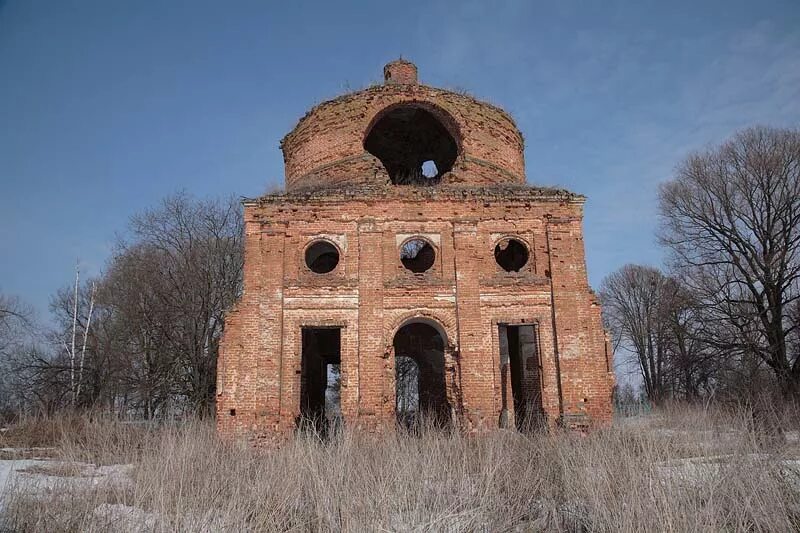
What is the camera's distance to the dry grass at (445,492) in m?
4.71

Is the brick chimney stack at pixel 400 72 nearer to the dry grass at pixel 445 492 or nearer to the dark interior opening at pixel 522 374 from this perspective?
the dark interior opening at pixel 522 374

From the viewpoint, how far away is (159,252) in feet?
78.4

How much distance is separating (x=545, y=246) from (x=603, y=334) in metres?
2.30

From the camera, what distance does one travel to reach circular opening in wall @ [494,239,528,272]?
14078mm

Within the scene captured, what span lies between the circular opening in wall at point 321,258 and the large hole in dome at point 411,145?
3.03m

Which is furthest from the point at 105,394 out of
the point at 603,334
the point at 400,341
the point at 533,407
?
→ the point at 603,334

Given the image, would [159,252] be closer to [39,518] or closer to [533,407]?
[533,407]

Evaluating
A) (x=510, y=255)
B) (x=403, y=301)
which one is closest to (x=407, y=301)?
(x=403, y=301)

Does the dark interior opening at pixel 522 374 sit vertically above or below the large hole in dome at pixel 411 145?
below

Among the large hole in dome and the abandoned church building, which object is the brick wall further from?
the large hole in dome

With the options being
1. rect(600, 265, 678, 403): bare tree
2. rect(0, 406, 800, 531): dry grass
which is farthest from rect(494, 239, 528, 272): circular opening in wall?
rect(600, 265, 678, 403): bare tree

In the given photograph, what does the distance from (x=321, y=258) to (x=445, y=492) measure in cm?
1066

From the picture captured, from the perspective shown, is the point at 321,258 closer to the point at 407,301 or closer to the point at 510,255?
the point at 407,301

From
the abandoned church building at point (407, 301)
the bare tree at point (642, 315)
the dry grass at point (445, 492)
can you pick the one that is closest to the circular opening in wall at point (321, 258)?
the abandoned church building at point (407, 301)
